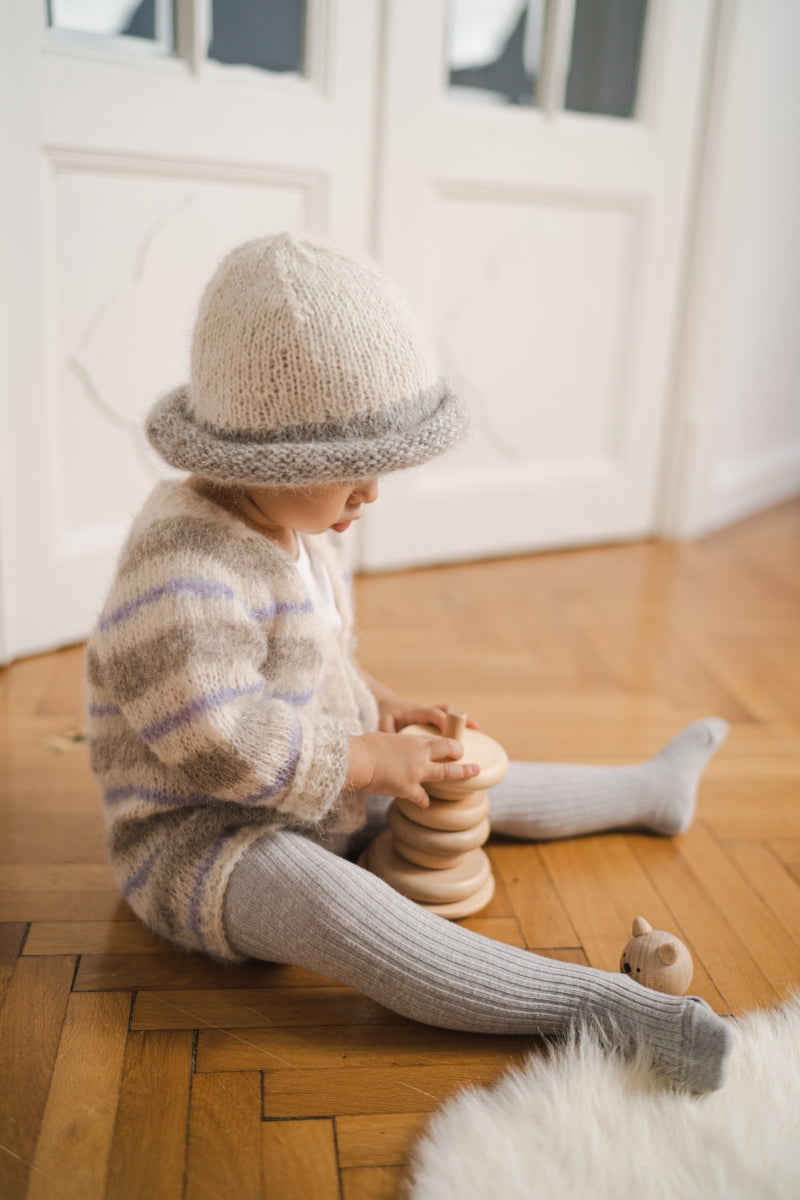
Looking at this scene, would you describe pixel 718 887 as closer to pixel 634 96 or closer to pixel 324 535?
pixel 324 535

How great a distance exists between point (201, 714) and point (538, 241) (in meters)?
1.37

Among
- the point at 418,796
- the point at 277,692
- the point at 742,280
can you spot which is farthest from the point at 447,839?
the point at 742,280

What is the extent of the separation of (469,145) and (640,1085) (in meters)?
1.47

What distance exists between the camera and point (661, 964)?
83 centimetres

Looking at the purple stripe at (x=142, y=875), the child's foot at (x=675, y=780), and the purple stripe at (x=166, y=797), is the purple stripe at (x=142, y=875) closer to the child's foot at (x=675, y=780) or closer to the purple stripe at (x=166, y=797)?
the purple stripe at (x=166, y=797)

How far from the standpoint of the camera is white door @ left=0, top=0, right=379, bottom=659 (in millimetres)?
1338

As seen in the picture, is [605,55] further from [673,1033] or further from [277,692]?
[673,1033]

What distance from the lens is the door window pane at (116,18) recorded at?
1.37 metres

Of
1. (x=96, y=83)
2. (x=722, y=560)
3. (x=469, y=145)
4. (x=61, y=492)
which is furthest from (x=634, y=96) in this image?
(x=61, y=492)

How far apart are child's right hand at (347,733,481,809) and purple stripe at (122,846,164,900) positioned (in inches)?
6.5

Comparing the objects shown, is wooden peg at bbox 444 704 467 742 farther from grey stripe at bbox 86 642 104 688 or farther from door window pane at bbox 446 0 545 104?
door window pane at bbox 446 0 545 104

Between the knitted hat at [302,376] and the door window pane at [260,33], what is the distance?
87cm

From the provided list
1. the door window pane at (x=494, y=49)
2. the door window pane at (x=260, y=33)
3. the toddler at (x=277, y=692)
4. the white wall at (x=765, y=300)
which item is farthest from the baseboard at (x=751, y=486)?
the toddler at (x=277, y=692)

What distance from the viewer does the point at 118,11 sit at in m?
1.42
